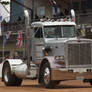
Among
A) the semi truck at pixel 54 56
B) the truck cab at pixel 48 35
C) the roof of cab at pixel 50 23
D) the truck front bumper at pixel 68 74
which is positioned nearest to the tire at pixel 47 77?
the semi truck at pixel 54 56

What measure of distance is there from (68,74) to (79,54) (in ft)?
3.42

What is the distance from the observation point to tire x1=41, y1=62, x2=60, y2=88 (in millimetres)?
20047

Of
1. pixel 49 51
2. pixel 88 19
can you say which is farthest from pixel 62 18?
pixel 88 19

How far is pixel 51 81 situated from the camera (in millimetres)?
19938

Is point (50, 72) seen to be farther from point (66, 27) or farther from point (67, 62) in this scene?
point (66, 27)

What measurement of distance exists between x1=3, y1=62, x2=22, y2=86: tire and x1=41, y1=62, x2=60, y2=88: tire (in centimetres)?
348

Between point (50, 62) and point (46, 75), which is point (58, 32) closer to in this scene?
point (50, 62)

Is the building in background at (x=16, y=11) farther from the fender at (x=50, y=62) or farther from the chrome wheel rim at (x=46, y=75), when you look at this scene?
the chrome wheel rim at (x=46, y=75)

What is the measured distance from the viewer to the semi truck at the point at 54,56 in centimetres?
2009

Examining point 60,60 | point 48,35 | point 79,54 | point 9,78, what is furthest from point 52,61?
point 9,78

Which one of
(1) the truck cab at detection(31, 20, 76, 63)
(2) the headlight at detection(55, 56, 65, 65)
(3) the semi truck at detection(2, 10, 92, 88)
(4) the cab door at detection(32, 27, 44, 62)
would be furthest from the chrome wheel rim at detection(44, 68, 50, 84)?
(4) the cab door at detection(32, 27, 44, 62)

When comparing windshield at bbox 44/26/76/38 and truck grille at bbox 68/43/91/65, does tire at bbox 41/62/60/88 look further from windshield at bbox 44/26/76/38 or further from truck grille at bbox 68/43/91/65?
windshield at bbox 44/26/76/38

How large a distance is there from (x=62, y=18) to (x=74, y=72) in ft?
12.8

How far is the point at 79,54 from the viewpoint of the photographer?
66.3 ft
